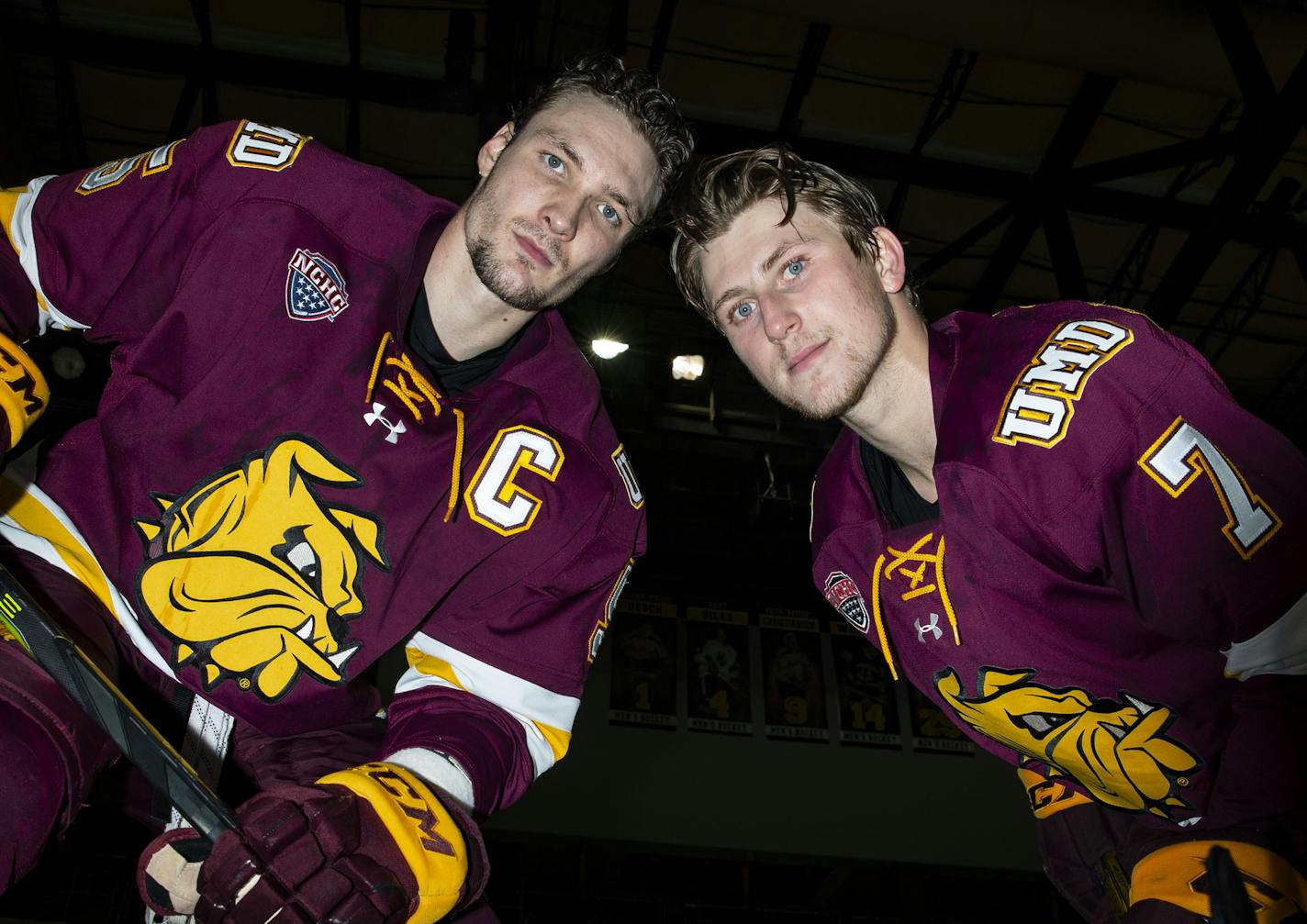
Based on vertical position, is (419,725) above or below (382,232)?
below

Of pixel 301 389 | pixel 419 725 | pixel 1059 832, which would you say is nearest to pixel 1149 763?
pixel 1059 832

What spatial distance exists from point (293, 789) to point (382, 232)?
132 centimetres

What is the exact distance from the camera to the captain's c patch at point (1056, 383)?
1.86 m

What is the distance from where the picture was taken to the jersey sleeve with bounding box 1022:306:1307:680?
169cm

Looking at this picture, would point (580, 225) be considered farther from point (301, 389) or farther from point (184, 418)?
point (184, 418)

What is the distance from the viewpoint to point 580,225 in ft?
7.80

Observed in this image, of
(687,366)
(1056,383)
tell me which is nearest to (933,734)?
(687,366)

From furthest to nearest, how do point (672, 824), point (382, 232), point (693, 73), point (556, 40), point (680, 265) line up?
point (672, 824), point (693, 73), point (556, 40), point (680, 265), point (382, 232)

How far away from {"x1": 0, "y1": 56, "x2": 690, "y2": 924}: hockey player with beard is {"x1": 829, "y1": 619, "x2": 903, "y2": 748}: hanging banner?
7.10 m

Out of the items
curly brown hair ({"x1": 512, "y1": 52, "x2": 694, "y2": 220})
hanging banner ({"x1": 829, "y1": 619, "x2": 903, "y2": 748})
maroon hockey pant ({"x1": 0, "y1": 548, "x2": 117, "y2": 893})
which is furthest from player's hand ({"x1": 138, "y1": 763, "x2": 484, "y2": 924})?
hanging banner ({"x1": 829, "y1": 619, "x2": 903, "y2": 748})

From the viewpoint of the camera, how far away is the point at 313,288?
2.05 meters

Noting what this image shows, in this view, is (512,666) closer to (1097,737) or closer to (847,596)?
(847,596)

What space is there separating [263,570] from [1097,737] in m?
1.75

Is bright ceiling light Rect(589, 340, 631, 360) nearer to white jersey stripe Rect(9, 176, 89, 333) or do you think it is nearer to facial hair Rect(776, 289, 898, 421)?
facial hair Rect(776, 289, 898, 421)
